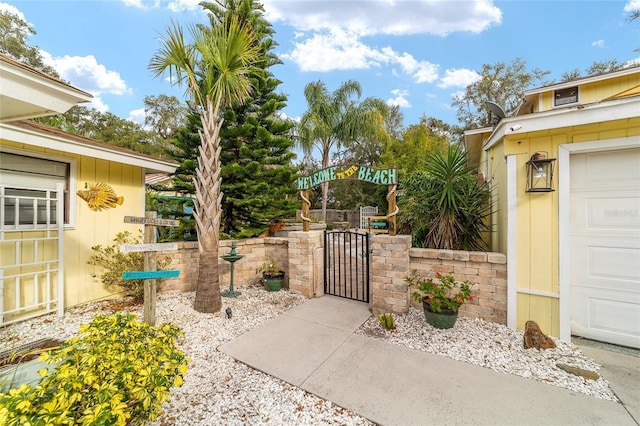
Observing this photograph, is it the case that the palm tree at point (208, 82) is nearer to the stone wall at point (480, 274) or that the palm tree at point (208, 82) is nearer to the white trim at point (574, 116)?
the stone wall at point (480, 274)

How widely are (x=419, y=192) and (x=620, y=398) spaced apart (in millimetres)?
3313

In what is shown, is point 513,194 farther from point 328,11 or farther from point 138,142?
point 138,142

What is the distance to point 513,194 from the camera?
343cm

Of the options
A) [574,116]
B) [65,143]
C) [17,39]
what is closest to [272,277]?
[65,143]

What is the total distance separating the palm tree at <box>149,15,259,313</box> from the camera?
404cm

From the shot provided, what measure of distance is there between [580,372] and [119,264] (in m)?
6.72

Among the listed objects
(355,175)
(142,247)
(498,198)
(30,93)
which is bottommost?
(142,247)

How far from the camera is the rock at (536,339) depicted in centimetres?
300

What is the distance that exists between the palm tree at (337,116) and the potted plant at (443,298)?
1079 cm

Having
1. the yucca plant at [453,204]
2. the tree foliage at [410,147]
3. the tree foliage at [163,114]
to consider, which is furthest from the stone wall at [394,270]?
the tree foliage at [163,114]

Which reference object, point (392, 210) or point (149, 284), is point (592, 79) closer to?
point (392, 210)

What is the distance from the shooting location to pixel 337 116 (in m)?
14.7

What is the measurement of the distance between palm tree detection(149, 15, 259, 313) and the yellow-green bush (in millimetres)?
2379

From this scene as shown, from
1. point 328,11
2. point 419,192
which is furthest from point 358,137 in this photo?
point 419,192
